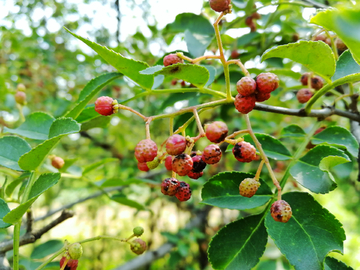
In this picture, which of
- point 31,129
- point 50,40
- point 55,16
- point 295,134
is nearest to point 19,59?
point 50,40

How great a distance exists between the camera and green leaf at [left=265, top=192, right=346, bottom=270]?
0.84m

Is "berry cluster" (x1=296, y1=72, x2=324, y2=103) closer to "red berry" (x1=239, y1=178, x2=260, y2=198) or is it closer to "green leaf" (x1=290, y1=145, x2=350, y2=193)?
"green leaf" (x1=290, y1=145, x2=350, y2=193)

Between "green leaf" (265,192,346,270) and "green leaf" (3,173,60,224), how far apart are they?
0.68 m

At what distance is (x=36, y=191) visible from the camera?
2.95ft

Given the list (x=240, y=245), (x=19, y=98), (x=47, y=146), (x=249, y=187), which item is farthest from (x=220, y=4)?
(x=19, y=98)

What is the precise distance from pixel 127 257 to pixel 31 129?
16.2 feet

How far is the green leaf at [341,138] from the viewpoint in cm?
116

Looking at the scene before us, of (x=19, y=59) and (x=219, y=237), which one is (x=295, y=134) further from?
(x=19, y=59)

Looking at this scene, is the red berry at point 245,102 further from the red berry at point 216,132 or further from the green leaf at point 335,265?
the green leaf at point 335,265

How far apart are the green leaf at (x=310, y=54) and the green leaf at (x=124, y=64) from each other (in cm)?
41

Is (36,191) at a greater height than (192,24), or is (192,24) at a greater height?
(192,24)

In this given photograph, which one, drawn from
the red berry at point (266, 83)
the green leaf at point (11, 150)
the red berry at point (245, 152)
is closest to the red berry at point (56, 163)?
the green leaf at point (11, 150)

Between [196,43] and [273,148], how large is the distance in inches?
24.5

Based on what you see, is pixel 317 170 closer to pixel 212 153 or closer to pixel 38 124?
pixel 212 153
